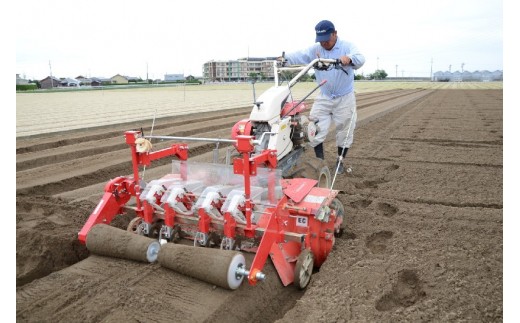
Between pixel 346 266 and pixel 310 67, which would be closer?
pixel 346 266

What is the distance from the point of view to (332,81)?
618 cm

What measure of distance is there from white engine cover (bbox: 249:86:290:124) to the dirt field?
1.47 metres

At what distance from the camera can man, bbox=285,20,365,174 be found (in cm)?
567

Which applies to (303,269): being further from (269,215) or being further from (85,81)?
(85,81)

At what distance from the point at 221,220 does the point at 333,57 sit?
3339 millimetres

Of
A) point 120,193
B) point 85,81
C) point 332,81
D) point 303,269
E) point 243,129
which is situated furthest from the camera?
point 85,81

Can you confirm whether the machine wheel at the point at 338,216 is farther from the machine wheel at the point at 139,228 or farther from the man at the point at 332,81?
the machine wheel at the point at 139,228

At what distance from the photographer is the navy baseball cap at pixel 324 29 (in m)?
5.63

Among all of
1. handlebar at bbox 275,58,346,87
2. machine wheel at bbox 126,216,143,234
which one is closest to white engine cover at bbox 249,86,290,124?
handlebar at bbox 275,58,346,87

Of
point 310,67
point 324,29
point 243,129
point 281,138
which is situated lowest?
point 281,138

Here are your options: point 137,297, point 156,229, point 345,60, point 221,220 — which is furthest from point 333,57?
point 137,297

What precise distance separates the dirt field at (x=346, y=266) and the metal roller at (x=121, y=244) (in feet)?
0.29

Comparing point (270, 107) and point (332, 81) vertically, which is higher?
point (332, 81)

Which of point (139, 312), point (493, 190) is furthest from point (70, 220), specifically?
point (493, 190)
